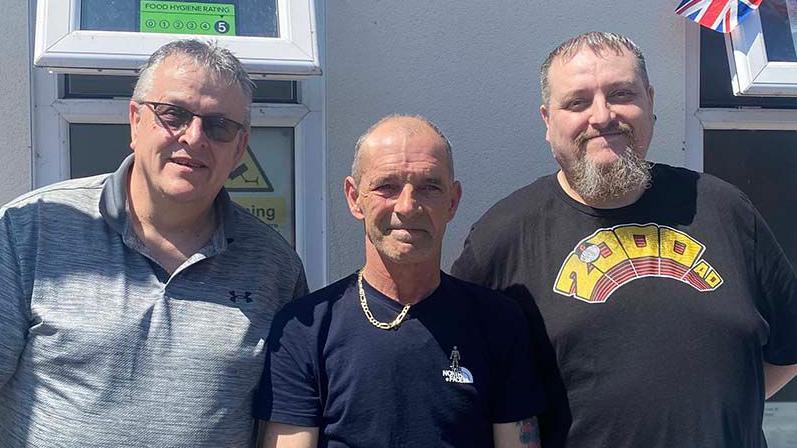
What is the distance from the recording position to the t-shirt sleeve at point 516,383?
1938mm

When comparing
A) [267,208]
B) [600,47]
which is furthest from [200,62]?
[600,47]

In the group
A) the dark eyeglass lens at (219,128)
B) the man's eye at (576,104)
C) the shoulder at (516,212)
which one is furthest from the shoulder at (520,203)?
the dark eyeglass lens at (219,128)

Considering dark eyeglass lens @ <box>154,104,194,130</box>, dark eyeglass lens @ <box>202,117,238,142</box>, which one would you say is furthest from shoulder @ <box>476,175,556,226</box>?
dark eyeglass lens @ <box>154,104,194,130</box>

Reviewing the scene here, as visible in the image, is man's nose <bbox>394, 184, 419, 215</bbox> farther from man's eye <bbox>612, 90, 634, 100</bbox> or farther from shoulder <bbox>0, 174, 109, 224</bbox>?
shoulder <bbox>0, 174, 109, 224</bbox>

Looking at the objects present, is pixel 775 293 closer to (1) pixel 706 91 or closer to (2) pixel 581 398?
(2) pixel 581 398

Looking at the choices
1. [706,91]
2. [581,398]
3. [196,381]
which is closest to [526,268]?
[581,398]

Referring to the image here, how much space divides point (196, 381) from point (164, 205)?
1.54 ft

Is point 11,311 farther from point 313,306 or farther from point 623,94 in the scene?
point 623,94

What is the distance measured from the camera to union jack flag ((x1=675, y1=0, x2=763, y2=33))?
2.94 m

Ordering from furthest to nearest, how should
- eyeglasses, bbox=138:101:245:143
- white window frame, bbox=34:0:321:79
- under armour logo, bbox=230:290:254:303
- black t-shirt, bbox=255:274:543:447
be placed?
white window frame, bbox=34:0:321:79 → under armour logo, bbox=230:290:254:303 → eyeglasses, bbox=138:101:245:143 → black t-shirt, bbox=255:274:543:447

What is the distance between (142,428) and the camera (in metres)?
1.91

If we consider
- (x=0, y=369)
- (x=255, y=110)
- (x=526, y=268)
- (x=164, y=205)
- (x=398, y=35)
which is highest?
(x=398, y=35)

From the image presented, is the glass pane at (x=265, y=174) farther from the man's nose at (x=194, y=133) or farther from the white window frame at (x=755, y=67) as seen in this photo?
the white window frame at (x=755, y=67)

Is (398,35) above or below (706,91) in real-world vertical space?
above
